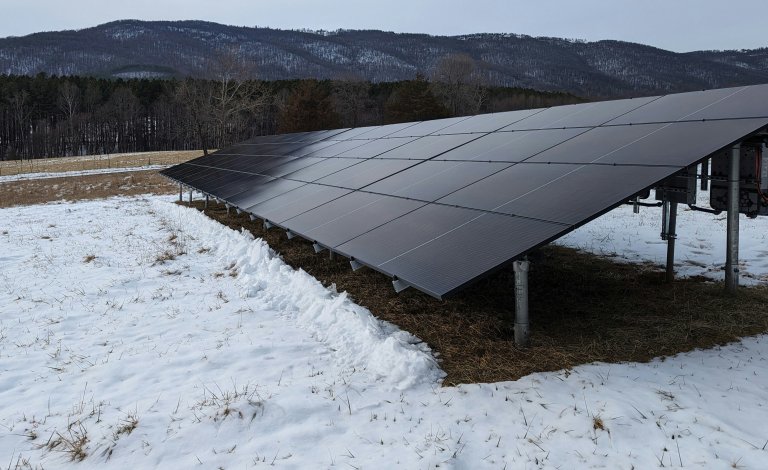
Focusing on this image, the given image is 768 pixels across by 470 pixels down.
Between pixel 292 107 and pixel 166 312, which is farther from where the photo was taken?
pixel 292 107

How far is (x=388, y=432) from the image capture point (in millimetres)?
4750

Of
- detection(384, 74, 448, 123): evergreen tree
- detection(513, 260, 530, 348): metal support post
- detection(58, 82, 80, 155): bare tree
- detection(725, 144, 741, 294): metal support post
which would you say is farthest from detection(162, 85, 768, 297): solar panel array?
detection(58, 82, 80, 155): bare tree

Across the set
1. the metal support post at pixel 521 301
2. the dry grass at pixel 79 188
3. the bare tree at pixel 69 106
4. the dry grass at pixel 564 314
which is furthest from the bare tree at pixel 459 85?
the metal support post at pixel 521 301

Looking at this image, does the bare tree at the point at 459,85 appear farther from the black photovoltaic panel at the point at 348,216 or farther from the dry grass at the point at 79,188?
the black photovoltaic panel at the point at 348,216

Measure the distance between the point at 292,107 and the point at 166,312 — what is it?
54962 mm

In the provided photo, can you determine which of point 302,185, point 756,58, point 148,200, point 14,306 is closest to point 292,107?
point 148,200

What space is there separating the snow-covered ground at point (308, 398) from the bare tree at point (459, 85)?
264 ft

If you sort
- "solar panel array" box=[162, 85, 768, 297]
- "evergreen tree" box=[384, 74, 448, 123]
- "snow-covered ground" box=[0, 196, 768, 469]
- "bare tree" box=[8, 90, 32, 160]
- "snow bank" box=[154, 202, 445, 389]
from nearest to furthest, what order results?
"snow-covered ground" box=[0, 196, 768, 469], "solar panel array" box=[162, 85, 768, 297], "snow bank" box=[154, 202, 445, 389], "evergreen tree" box=[384, 74, 448, 123], "bare tree" box=[8, 90, 32, 160]

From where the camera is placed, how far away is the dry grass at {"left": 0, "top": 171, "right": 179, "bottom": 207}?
106ft

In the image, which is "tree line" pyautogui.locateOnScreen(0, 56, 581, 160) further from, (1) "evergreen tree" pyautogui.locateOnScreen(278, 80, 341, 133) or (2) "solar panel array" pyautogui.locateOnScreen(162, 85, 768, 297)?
(2) "solar panel array" pyautogui.locateOnScreen(162, 85, 768, 297)

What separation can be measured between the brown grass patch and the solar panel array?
88 cm

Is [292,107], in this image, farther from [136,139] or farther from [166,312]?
[136,139]

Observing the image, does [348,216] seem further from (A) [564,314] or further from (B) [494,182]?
(A) [564,314]

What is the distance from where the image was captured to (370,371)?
19.8 ft
